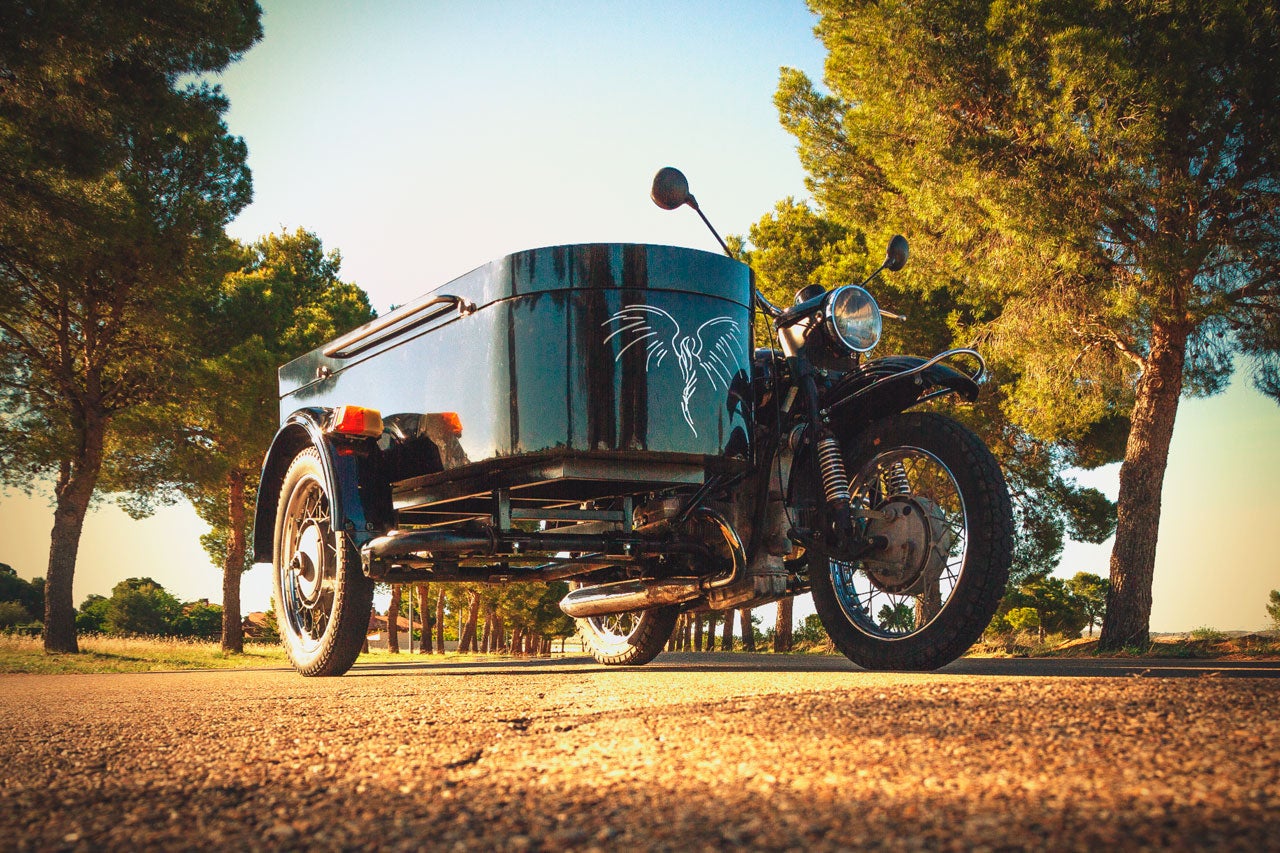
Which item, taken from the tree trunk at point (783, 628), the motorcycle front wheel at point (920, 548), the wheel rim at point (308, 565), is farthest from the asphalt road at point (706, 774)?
the tree trunk at point (783, 628)

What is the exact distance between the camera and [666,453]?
13.2 feet

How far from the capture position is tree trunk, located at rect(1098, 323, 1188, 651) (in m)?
11.5

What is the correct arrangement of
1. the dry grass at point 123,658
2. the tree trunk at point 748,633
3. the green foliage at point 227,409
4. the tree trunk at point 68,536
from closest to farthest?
1. the dry grass at point 123,658
2. the tree trunk at point 68,536
3. the green foliage at point 227,409
4. the tree trunk at point 748,633

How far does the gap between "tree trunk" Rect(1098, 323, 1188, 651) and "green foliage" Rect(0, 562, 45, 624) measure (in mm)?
53691

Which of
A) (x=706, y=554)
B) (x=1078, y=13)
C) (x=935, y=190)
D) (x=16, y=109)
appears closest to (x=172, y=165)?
(x=16, y=109)

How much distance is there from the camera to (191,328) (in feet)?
62.0

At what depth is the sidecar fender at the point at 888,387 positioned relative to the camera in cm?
420

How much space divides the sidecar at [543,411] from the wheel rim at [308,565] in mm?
253

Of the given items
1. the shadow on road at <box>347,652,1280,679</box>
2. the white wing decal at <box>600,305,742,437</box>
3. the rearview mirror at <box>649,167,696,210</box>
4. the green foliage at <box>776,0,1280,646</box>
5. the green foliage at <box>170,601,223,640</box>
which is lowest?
the green foliage at <box>170,601,223,640</box>

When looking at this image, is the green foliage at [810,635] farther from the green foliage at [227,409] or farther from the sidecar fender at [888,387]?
the sidecar fender at [888,387]

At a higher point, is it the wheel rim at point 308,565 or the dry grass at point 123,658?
the wheel rim at point 308,565

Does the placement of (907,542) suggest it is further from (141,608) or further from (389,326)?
(141,608)

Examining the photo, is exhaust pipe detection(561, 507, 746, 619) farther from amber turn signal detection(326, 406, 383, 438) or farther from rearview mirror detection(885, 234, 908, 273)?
rearview mirror detection(885, 234, 908, 273)

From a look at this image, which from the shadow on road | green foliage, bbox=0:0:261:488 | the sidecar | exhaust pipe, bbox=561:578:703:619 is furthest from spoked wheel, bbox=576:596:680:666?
green foliage, bbox=0:0:261:488
